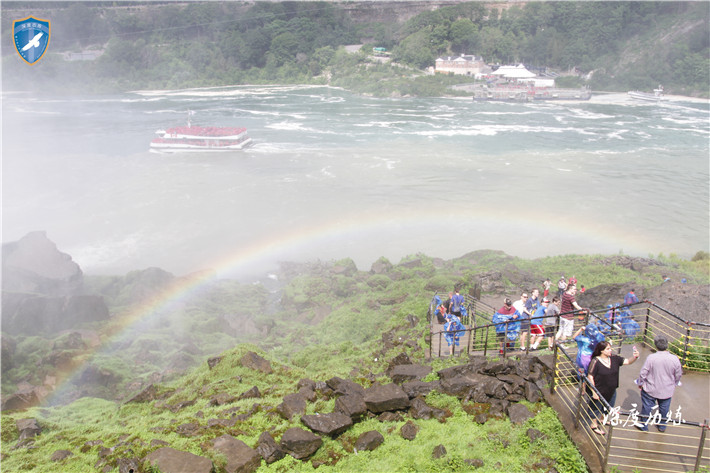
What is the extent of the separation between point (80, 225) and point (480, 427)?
112ft

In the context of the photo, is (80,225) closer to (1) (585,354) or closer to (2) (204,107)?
(1) (585,354)

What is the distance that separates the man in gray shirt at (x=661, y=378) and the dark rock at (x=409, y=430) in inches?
133

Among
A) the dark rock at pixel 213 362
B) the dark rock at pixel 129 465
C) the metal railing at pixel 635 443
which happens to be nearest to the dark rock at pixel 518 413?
the metal railing at pixel 635 443

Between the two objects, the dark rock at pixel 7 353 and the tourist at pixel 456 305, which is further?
the dark rock at pixel 7 353

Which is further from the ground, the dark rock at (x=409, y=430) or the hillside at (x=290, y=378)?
the dark rock at (x=409, y=430)

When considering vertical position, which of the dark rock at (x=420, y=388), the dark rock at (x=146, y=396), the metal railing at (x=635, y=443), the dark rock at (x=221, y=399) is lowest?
the dark rock at (x=146, y=396)

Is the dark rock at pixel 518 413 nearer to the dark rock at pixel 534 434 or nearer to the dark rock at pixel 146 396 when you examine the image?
the dark rock at pixel 534 434

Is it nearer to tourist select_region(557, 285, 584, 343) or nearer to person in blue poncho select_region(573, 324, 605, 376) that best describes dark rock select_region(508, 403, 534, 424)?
person in blue poncho select_region(573, 324, 605, 376)

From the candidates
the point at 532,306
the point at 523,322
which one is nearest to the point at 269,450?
the point at 523,322

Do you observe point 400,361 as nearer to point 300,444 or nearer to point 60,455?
point 300,444

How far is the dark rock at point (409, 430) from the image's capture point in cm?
861

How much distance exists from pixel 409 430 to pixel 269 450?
7.63ft

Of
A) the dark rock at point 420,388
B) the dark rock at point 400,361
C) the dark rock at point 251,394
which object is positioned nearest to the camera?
the dark rock at point 420,388

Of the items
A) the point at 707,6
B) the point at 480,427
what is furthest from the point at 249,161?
the point at 707,6
